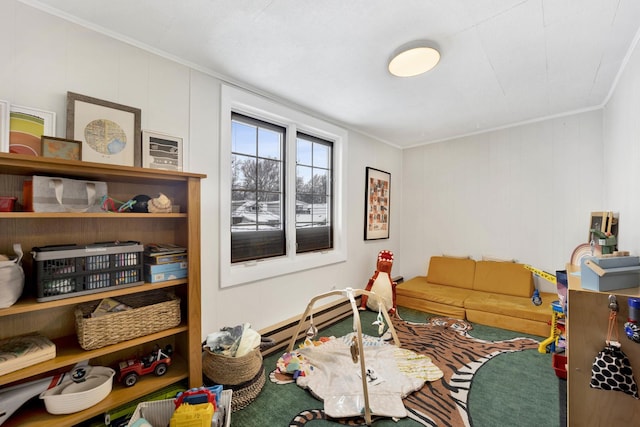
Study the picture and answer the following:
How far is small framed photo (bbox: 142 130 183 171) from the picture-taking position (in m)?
1.83

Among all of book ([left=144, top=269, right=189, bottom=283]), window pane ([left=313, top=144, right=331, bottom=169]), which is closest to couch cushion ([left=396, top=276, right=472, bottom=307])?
window pane ([left=313, top=144, right=331, bottom=169])

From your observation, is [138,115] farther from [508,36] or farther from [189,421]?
[508,36]

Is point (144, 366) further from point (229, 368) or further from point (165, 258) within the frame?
point (165, 258)

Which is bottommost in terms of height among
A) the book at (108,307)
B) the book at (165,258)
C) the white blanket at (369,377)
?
the white blanket at (369,377)

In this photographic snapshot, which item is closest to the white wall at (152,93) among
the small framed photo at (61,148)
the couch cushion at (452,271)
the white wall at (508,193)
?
the small framed photo at (61,148)

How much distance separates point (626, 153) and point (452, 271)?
7.02 ft

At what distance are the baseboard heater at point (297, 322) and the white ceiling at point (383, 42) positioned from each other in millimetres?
2193

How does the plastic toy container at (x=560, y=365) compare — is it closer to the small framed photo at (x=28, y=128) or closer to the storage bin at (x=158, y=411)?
the storage bin at (x=158, y=411)

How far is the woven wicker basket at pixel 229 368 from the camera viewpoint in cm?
177

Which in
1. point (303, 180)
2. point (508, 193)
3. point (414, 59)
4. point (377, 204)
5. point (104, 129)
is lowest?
point (377, 204)

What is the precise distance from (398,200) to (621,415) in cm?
338

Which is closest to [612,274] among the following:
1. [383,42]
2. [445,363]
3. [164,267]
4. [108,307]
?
[445,363]

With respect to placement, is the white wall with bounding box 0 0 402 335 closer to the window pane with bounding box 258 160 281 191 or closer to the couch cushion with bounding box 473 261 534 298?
the window pane with bounding box 258 160 281 191

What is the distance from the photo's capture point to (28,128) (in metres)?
1.44
